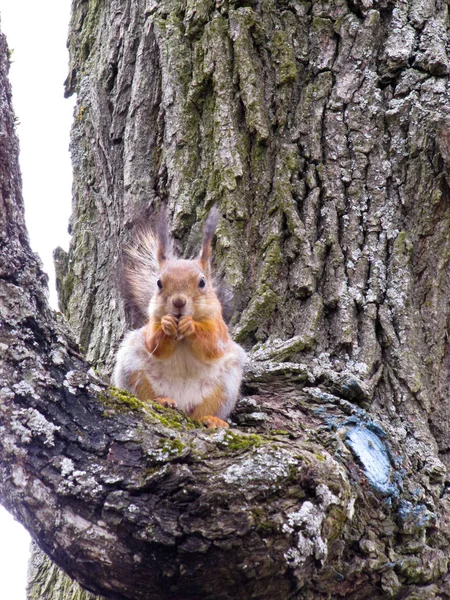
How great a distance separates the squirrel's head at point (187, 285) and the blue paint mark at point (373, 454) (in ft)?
2.34

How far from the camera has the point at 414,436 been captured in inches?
94.7

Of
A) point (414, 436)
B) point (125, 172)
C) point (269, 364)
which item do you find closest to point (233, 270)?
point (269, 364)

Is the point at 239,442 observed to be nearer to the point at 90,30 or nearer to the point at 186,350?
the point at 186,350

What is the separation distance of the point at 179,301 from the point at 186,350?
179 millimetres

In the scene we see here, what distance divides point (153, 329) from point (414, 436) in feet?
3.04

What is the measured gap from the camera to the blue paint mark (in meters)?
2.08

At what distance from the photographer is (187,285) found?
2709mm

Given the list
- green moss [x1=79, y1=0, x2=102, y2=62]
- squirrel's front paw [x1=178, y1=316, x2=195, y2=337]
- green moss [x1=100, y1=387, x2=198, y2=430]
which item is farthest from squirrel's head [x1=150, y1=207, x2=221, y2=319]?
green moss [x1=79, y1=0, x2=102, y2=62]

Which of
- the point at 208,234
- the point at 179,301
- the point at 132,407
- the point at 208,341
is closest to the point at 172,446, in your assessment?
the point at 132,407

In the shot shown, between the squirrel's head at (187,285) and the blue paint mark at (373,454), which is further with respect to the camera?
the squirrel's head at (187,285)

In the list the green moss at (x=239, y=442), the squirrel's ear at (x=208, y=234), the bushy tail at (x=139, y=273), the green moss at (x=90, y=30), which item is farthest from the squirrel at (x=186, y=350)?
the green moss at (x=90, y=30)

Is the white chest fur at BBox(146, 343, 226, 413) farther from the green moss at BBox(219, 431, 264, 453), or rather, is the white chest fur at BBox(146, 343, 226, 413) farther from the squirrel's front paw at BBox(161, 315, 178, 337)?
the green moss at BBox(219, 431, 264, 453)

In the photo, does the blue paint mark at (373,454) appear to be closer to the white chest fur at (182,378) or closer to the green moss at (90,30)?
the white chest fur at (182,378)

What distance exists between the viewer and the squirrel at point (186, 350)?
2479mm
